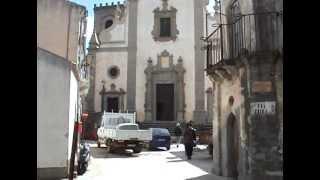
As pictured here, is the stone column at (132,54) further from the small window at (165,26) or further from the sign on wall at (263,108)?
the sign on wall at (263,108)

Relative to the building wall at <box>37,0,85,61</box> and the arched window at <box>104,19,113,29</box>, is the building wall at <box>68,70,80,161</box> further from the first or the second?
the arched window at <box>104,19,113,29</box>

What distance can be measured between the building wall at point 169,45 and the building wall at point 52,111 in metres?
21.8

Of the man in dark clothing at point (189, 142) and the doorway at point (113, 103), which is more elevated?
the doorway at point (113, 103)

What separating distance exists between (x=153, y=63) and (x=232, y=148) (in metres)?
21.8

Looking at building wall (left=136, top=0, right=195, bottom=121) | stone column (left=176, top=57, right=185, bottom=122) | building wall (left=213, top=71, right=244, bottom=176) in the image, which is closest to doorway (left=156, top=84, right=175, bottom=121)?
stone column (left=176, top=57, right=185, bottom=122)

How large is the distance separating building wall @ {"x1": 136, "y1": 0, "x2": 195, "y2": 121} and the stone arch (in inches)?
790

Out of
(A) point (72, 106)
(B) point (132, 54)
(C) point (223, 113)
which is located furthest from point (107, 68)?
(C) point (223, 113)

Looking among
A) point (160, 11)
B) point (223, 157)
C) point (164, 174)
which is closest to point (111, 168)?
point (164, 174)

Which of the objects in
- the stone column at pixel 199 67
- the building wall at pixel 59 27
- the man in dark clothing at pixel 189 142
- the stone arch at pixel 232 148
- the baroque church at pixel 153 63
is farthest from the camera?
the baroque church at pixel 153 63

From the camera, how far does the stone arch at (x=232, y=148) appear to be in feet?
47.0

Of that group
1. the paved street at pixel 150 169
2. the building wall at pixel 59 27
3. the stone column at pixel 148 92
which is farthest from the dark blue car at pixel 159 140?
the building wall at pixel 59 27

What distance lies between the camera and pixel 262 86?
12047 millimetres
